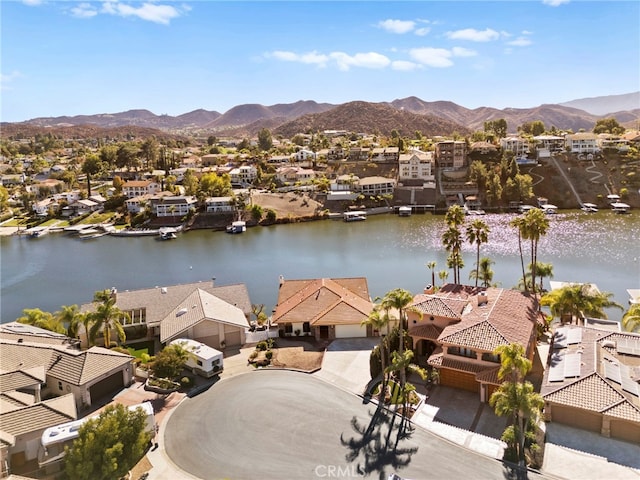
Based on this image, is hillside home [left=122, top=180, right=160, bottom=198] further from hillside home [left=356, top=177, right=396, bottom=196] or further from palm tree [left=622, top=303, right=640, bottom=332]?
palm tree [left=622, top=303, right=640, bottom=332]

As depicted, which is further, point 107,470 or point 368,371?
point 368,371

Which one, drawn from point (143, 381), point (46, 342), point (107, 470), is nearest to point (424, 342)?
point (143, 381)

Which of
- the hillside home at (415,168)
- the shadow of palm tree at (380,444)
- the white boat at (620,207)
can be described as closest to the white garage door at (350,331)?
the shadow of palm tree at (380,444)

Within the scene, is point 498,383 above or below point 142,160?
below

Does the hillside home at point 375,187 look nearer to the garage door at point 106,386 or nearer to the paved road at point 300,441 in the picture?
the paved road at point 300,441

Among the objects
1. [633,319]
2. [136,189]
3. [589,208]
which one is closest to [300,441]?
[633,319]

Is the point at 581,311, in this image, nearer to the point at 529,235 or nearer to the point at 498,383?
the point at 529,235

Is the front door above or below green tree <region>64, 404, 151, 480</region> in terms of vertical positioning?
below

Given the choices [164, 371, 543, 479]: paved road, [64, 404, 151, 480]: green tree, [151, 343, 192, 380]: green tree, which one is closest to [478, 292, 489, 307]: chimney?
[164, 371, 543, 479]: paved road
